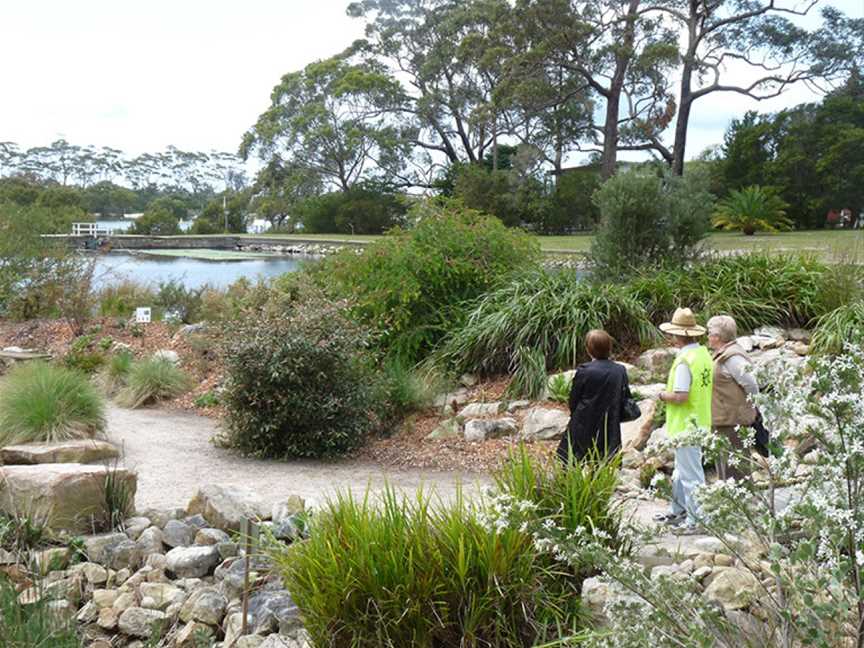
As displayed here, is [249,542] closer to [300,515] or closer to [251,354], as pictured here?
[300,515]

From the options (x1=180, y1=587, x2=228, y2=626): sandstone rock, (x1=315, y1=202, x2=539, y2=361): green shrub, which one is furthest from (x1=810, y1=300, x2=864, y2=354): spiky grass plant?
(x1=180, y1=587, x2=228, y2=626): sandstone rock

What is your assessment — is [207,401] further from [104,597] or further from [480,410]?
[104,597]

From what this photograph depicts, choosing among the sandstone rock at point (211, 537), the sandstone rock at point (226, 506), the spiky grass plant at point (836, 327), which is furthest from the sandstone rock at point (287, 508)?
the spiky grass plant at point (836, 327)

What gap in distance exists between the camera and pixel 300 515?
488cm

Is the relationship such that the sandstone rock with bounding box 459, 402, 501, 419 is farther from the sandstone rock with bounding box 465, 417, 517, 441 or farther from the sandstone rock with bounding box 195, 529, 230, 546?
the sandstone rock with bounding box 195, 529, 230, 546

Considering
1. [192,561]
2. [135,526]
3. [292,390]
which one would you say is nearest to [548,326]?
[292,390]

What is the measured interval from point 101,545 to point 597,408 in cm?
325

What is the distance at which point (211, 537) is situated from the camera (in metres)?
5.43

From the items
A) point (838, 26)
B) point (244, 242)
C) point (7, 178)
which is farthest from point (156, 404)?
point (244, 242)

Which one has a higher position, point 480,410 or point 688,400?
point 688,400

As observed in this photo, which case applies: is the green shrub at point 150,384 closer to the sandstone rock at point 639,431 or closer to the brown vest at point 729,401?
the sandstone rock at point 639,431

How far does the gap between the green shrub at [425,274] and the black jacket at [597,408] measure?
468cm

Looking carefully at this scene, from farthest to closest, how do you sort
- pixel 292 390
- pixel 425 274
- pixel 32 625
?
pixel 425 274
pixel 292 390
pixel 32 625

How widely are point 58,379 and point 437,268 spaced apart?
4.68m
